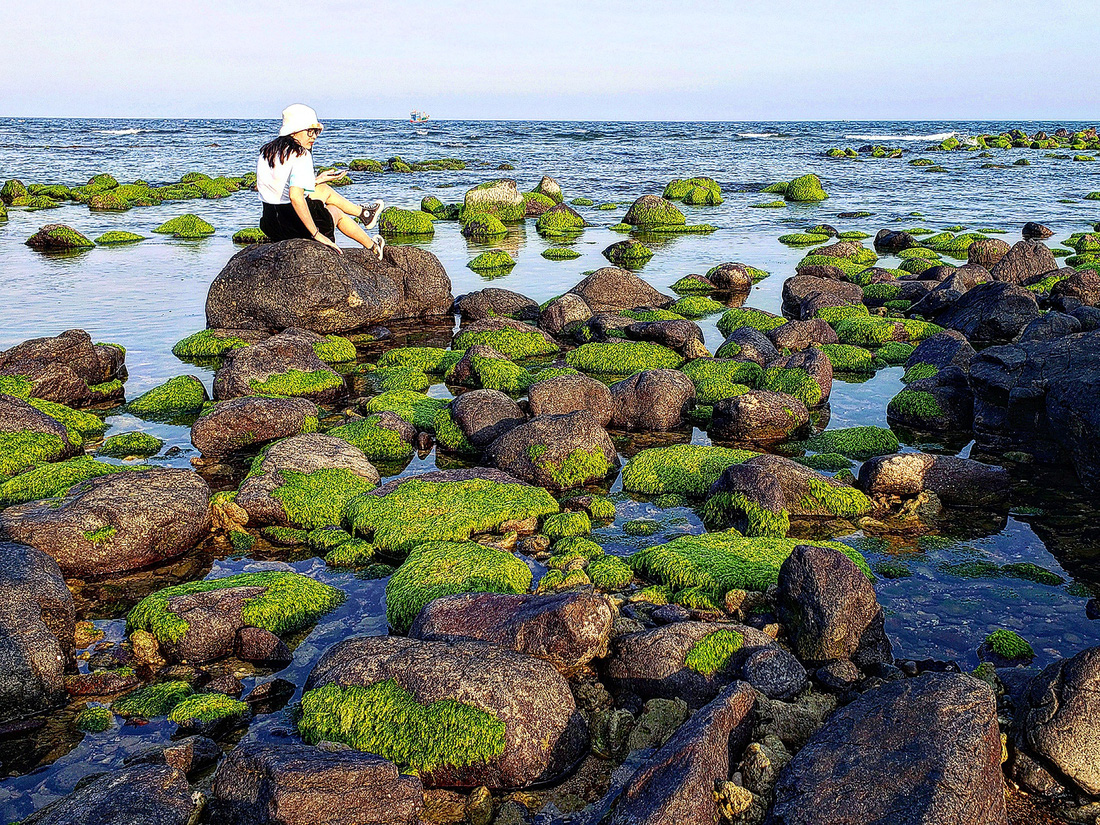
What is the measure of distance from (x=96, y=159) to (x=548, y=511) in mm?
62723

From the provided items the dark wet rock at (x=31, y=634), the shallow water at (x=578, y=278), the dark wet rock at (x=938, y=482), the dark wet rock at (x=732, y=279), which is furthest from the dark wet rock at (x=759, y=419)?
the dark wet rock at (x=732, y=279)

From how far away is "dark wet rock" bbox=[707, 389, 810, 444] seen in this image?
1135 cm

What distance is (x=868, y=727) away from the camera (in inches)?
205

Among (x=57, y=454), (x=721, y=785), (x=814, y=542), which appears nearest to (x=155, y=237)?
(x=57, y=454)

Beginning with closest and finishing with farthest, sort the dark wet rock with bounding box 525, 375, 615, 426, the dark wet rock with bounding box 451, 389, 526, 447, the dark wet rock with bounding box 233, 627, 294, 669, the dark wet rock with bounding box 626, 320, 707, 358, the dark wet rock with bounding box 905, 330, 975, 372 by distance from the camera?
the dark wet rock with bounding box 233, 627, 294, 669 → the dark wet rock with bounding box 451, 389, 526, 447 → the dark wet rock with bounding box 525, 375, 615, 426 → the dark wet rock with bounding box 905, 330, 975, 372 → the dark wet rock with bounding box 626, 320, 707, 358

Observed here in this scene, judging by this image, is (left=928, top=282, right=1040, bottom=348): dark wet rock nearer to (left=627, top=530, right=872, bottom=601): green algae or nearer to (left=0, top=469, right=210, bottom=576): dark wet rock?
(left=627, top=530, right=872, bottom=601): green algae

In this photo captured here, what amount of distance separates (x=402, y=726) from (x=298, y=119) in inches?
463

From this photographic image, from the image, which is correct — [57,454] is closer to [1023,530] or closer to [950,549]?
[950,549]

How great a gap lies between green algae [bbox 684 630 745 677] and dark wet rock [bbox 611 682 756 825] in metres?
0.74

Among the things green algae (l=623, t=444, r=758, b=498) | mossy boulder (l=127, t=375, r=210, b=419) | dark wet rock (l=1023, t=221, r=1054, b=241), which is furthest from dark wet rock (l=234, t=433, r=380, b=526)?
dark wet rock (l=1023, t=221, r=1054, b=241)

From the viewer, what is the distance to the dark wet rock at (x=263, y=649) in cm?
667

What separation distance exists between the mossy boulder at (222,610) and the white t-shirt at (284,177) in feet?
31.5

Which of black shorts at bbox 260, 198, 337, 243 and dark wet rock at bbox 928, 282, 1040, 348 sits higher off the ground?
black shorts at bbox 260, 198, 337, 243

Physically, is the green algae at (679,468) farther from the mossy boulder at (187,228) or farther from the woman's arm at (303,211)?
the mossy boulder at (187,228)
